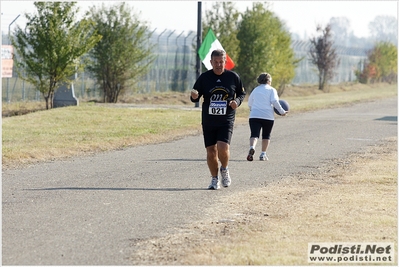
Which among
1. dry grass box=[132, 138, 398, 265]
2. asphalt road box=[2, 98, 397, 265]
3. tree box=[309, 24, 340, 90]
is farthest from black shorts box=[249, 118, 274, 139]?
tree box=[309, 24, 340, 90]

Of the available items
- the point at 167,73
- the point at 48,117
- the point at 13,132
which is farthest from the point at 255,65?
the point at 13,132

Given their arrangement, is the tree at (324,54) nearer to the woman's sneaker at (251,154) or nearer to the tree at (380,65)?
the tree at (380,65)

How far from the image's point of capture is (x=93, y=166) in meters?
14.2

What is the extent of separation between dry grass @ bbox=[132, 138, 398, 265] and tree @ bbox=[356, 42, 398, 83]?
54968mm

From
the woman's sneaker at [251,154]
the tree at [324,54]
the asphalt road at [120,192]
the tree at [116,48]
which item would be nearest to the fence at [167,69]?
the tree at [116,48]

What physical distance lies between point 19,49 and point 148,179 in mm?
16848

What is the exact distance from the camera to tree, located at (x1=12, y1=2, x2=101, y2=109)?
1081 inches

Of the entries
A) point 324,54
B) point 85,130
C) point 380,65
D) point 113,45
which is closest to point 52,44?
point 113,45

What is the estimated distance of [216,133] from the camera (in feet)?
38.4

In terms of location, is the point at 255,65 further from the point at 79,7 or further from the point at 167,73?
the point at 79,7

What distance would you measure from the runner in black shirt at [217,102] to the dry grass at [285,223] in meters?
0.70

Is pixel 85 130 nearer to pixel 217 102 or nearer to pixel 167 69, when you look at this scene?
pixel 217 102

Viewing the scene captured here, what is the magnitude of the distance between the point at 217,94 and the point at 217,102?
0.35 feet

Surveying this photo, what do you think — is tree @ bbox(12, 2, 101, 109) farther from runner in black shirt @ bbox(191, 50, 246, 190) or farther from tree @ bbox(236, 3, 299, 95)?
runner in black shirt @ bbox(191, 50, 246, 190)
